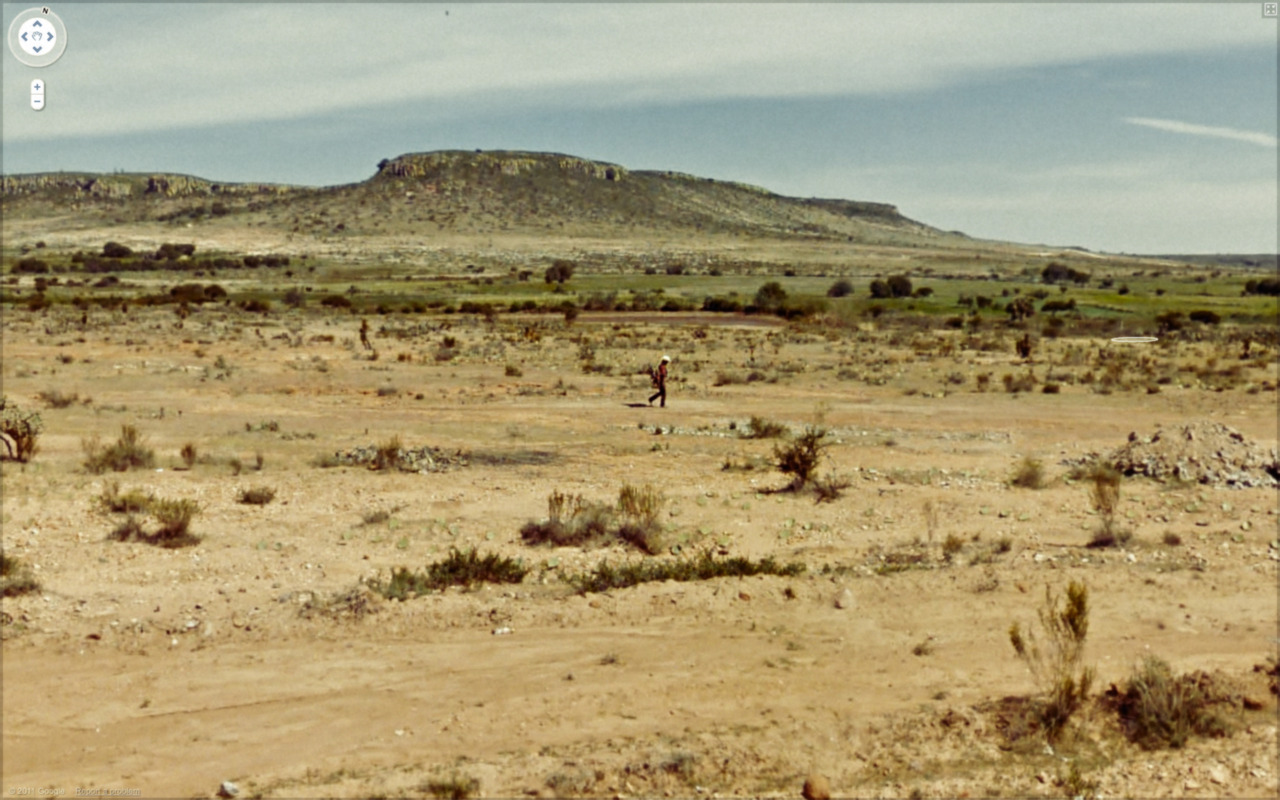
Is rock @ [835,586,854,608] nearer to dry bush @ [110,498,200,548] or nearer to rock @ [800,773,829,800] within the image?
rock @ [800,773,829,800]

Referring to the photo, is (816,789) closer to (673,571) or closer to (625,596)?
(625,596)

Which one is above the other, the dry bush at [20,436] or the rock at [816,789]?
the dry bush at [20,436]

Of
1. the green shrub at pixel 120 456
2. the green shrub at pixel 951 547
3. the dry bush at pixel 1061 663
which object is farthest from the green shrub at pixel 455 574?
the green shrub at pixel 120 456

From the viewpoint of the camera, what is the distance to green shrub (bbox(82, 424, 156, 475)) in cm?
1530

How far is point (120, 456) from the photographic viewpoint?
612 inches

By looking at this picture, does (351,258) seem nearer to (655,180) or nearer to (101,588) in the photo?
(655,180)

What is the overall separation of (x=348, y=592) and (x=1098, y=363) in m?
30.1

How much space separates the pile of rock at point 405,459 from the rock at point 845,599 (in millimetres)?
7592

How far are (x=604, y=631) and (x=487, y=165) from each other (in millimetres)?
173252

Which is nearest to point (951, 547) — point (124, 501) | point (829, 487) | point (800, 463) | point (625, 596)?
point (829, 487)

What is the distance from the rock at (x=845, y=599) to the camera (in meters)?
10.0

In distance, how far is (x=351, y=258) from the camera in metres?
116

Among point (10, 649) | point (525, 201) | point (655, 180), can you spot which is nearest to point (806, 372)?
point (10, 649)

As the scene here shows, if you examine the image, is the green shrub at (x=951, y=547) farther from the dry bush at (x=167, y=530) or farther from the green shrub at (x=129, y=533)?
the green shrub at (x=129, y=533)
